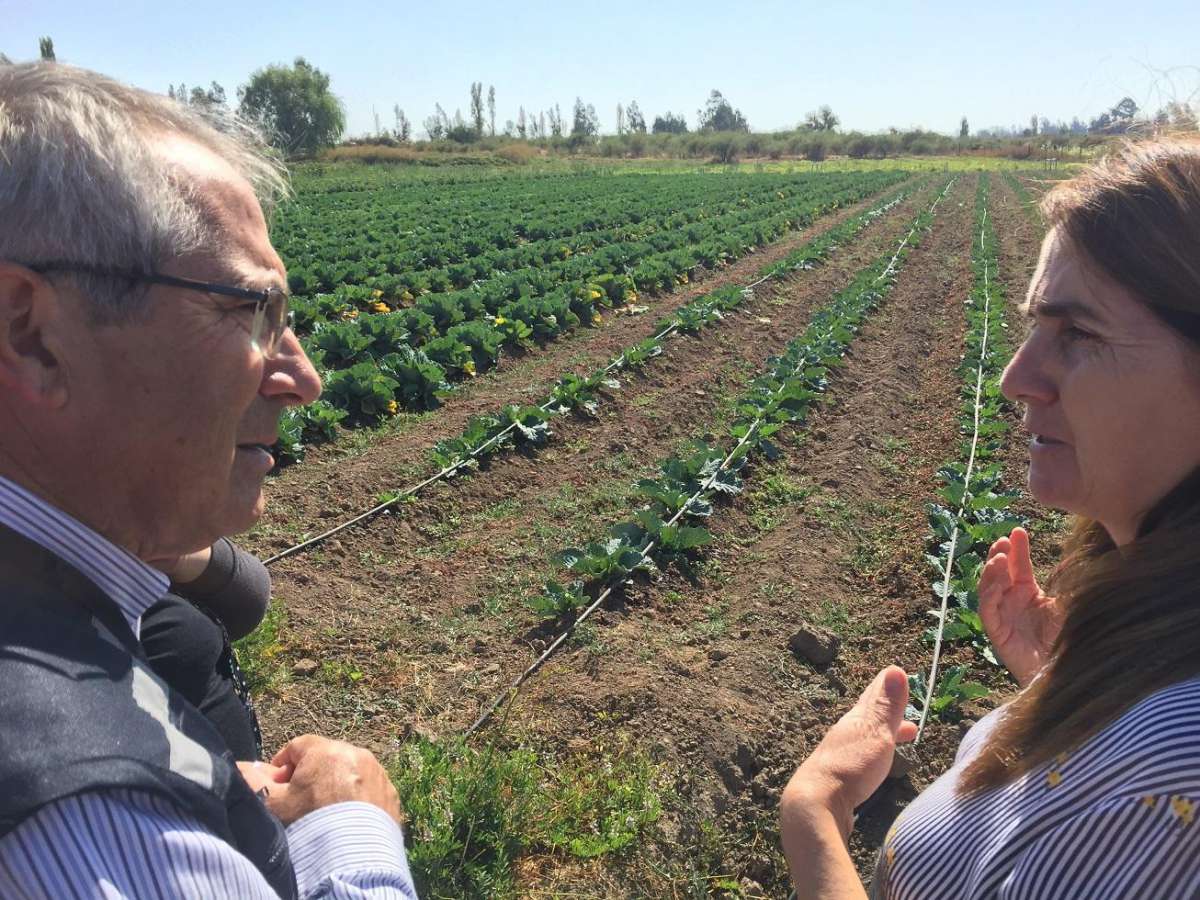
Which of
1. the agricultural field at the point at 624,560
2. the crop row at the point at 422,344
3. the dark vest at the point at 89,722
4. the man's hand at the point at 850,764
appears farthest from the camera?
the crop row at the point at 422,344

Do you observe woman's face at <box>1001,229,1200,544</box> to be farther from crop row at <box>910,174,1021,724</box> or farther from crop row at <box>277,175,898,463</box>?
crop row at <box>277,175,898,463</box>

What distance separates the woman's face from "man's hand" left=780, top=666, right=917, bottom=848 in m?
0.53

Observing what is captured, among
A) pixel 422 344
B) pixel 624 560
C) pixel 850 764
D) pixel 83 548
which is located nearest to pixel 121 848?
pixel 83 548

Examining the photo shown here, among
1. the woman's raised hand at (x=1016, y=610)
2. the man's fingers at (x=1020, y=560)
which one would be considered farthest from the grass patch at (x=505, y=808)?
the man's fingers at (x=1020, y=560)

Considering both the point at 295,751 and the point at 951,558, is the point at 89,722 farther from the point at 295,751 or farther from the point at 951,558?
the point at 951,558

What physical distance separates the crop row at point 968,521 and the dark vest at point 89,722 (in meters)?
3.67

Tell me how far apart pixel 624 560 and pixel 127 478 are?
432 cm

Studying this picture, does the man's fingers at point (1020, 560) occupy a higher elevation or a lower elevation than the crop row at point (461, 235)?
lower

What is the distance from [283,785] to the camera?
1.56 m

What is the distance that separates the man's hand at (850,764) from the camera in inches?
67.6

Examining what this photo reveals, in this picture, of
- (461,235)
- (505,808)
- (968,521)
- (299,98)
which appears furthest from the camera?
(299,98)

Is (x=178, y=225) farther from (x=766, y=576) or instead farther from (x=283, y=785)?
(x=766, y=576)

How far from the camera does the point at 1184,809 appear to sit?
1089 mm

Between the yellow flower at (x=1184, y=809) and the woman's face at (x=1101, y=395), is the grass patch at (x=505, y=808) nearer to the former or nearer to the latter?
the woman's face at (x=1101, y=395)
